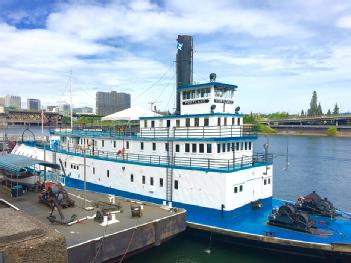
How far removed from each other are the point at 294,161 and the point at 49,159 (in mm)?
44768

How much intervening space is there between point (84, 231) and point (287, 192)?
28279 millimetres

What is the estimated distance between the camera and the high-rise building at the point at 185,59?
26.4 metres

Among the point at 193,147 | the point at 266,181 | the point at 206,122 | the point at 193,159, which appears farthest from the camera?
the point at 266,181

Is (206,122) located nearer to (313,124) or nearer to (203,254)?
(203,254)

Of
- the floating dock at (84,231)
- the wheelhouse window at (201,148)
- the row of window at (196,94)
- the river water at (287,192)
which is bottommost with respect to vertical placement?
the river water at (287,192)

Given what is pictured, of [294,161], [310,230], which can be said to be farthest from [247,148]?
[294,161]

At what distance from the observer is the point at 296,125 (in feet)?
450

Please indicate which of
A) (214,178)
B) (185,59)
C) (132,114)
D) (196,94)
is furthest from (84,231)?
(185,59)

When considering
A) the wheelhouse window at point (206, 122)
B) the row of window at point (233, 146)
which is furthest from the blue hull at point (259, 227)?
the wheelhouse window at point (206, 122)

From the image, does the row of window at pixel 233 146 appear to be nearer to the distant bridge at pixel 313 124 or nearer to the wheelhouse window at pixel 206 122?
the wheelhouse window at pixel 206 122

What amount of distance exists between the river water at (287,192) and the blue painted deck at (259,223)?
1.17 metres

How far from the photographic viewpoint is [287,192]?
37.9m

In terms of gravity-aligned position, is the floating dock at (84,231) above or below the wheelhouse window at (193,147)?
below

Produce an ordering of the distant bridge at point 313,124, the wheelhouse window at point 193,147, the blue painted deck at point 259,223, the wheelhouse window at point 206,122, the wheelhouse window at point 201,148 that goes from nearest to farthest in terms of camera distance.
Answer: the blue painted deck at point 259,223 → the wheelhouse window at point 201,148 → the wheelhouse window at point 193,147 → the wheelhouse window at point 206,122 → the distant bridge at point 313,124
